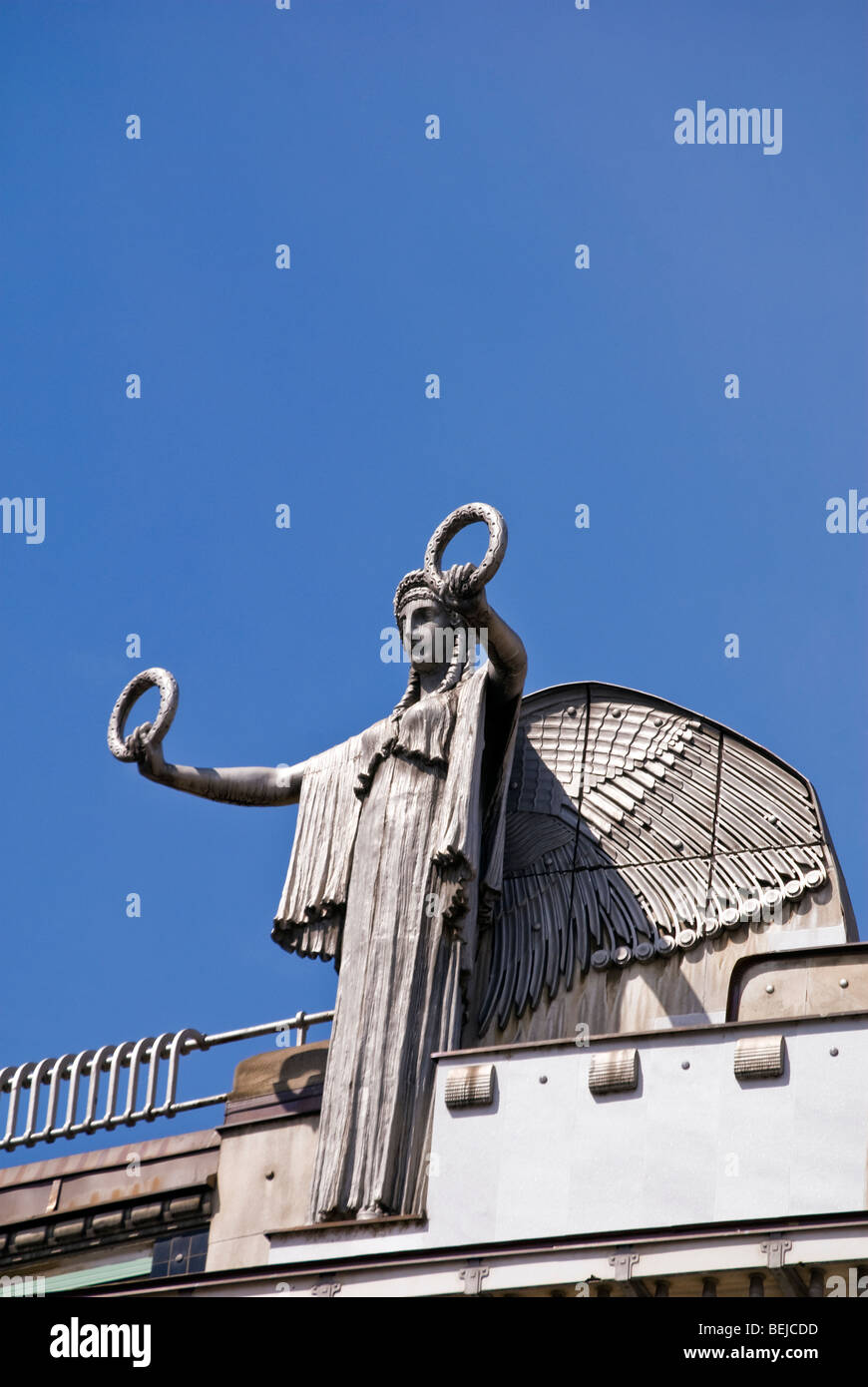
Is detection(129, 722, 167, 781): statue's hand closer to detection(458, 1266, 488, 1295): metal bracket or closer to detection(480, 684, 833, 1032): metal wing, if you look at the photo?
detection(480, 684, 833, 1032): metal wing

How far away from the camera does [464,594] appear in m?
18.1

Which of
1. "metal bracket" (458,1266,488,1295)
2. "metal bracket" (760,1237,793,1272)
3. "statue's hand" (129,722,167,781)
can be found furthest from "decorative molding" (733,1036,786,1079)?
"statue's hand" (129,722,167,781)

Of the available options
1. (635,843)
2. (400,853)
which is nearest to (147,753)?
(400,853)

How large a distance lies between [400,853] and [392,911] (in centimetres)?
42

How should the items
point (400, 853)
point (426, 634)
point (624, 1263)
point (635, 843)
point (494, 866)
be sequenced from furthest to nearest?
point (635, 843)
point (426, 634)
point (494, 866)
point (400, 853)
point (624, 1263)

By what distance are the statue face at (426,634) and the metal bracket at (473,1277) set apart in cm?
473

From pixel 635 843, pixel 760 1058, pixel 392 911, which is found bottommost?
pixel 760 1058

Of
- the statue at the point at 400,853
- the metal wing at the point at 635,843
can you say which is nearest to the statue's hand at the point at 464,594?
the statue at the point at 400,853

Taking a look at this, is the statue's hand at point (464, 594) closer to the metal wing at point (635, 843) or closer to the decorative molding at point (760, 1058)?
the metal wing at point (635, 843)

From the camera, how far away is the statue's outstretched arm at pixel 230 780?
19.1 meters

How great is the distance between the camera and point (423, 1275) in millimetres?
15547

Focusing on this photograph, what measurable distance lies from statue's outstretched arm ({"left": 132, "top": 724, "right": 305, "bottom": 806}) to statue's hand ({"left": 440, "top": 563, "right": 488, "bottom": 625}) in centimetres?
186

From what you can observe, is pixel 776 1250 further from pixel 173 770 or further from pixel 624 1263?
pixel 173 770
